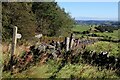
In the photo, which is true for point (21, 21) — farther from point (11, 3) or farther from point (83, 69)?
point (83, 69)

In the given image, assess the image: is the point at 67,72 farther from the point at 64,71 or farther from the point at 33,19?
the point at 33,19

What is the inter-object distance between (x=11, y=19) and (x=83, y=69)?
27.2 m

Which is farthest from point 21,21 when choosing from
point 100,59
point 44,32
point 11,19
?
point 100,59

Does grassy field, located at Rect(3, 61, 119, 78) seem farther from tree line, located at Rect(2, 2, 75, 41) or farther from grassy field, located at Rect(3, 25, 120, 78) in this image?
tree line, located at Rect(2, 2, 75, 41)

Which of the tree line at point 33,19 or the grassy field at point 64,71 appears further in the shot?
the tree line at point 33,19

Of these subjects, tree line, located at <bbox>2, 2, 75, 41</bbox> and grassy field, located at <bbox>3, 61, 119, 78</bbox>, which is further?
tree line, located at <bbox>2, 2, 75, 41</bbox>

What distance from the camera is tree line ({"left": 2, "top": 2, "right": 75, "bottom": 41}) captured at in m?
38.2

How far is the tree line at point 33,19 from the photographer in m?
38.2

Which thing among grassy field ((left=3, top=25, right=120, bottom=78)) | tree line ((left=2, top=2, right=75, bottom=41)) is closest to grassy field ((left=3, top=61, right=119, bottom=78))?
grassy field ((left=3, top=25, right=120, bottom=78))

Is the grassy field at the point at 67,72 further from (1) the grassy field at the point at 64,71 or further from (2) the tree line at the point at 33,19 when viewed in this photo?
(2) the tree line at the point at 33,19

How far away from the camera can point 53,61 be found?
13.3 metres

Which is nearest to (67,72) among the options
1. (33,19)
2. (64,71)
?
(64,71)

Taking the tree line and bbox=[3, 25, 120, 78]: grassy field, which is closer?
bbox=[3, 25, 120, 78]: grassy field

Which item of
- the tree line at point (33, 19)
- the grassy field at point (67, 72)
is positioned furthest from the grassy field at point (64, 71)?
the tree line at point (33, 19)
